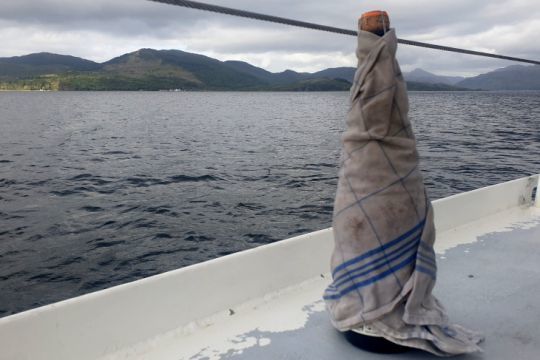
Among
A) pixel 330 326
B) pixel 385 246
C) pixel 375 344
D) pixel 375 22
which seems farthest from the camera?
pixel 330 326

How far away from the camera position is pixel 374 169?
86.7 inches

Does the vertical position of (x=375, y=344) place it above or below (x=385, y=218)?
below

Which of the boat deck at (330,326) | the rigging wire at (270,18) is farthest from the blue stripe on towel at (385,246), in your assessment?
the rigging wire at (270,18)

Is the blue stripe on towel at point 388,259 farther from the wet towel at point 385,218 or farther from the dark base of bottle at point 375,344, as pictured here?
the dark base of bottle at point 375,344

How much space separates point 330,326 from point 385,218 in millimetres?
915

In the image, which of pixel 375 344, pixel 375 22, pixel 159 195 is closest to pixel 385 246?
pixel 375 344

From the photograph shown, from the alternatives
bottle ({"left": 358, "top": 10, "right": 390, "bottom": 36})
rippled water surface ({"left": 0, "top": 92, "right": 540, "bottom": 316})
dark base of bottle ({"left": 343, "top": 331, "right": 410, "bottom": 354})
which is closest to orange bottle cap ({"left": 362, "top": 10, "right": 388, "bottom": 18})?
bottle ({"left": 358, "top": 10, "right": 390, "bottom": 36})

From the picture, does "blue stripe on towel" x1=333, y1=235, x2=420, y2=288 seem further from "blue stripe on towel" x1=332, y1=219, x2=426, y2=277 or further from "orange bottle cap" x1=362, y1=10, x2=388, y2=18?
"orange bottle cap" x1=362, y1=10, x2=388, y2=18

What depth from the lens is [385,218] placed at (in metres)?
2.21

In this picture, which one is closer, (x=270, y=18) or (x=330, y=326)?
(x=270, y=18)

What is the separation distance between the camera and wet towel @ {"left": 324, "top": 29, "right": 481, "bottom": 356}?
2143mm

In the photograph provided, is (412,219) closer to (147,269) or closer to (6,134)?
(147,269)

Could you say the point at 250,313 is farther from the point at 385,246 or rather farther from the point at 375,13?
the point at 375,13

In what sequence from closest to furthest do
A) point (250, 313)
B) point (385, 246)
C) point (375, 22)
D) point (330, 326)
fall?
point (375, 22) → point (385, 246) → point (330, 326) → point (250, 313)
